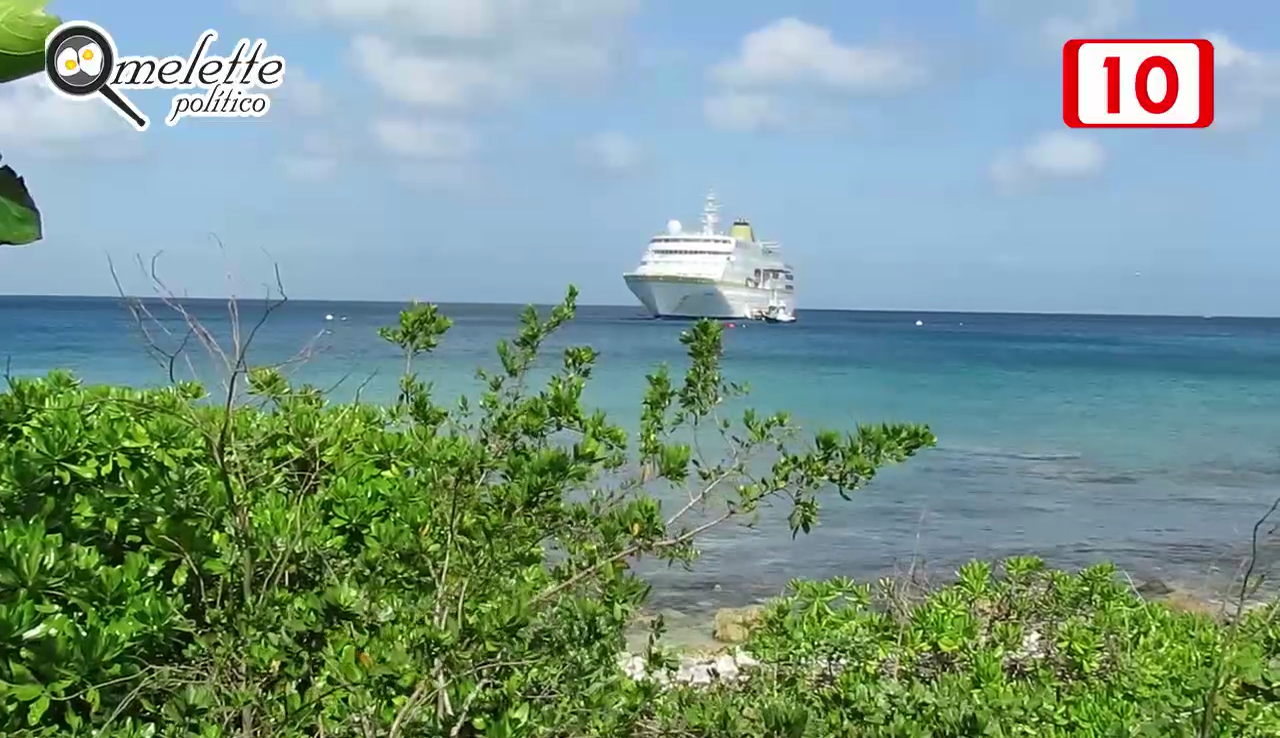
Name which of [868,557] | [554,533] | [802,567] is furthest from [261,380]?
[868,557]

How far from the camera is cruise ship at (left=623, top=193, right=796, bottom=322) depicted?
6700cm

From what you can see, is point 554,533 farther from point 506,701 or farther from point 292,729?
point 292,729

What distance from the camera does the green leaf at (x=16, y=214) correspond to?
99cm

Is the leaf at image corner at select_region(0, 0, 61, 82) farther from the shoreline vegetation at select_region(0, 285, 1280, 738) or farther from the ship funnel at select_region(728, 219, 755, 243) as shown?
the ship funnel at select_region(728, 219, 755, 243)

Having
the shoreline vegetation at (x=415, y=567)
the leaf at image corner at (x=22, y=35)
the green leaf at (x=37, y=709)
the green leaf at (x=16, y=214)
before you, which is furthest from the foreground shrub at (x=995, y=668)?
the leaf at image corner at (x=22, y=35)

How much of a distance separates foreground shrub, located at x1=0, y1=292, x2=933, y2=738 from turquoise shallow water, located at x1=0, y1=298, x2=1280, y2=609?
380 millimetres

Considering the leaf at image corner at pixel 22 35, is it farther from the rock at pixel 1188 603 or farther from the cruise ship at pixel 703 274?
the cruise ship at pixel 703 274

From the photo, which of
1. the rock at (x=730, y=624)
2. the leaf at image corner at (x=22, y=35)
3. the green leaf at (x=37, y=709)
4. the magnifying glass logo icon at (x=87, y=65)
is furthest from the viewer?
the rock at (x=730, y=624)

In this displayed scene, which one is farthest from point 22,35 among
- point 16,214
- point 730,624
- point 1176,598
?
point 1176,598

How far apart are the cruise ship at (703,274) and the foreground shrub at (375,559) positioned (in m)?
61.9

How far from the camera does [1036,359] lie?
190 ft

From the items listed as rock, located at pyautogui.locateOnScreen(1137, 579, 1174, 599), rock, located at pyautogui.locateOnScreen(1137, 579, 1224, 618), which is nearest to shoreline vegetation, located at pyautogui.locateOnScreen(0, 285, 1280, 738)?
rock, located at pyautogui.locateOnScreen(1137, 579, 1224, 618)

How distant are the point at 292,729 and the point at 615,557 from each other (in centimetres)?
70

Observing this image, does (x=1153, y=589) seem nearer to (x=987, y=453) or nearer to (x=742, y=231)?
(x=987, y=453)
